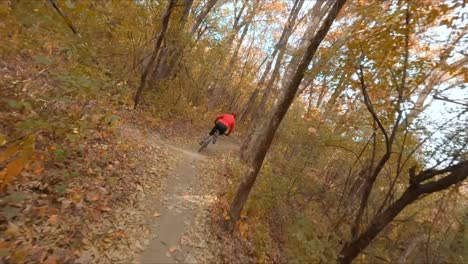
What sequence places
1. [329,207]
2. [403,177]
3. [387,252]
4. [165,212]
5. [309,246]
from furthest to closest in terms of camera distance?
[329,207]
[387,252]
[403,177]
[165,212]
[309,246]

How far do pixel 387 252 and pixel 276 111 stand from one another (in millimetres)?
6158

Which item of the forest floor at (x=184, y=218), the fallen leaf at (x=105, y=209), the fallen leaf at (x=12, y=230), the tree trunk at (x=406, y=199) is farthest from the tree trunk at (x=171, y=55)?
the tree trunk at (x=406, y=199)

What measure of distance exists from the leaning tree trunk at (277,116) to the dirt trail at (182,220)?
801 millimetres

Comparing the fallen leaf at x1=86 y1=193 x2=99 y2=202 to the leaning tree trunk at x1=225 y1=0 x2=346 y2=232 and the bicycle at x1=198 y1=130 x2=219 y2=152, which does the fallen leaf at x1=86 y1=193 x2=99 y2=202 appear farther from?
the bicycle at x1=198 y1=130 x2=219 y2=152

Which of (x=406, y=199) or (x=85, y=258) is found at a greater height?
(x=406, y=199)

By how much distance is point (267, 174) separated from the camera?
781cm

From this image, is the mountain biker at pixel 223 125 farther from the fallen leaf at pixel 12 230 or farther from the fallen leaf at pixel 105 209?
the fallen leaf at pixel 12 230

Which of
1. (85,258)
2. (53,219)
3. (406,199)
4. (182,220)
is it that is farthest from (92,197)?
(406,199)

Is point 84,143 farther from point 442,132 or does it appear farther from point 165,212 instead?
point 442,132

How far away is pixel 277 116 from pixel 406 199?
292 cm

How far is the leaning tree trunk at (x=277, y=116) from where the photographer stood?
5184mm

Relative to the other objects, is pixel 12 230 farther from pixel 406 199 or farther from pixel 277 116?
pixel 406 199

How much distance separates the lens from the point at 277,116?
564cm

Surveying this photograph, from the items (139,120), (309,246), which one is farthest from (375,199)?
(139,120)
